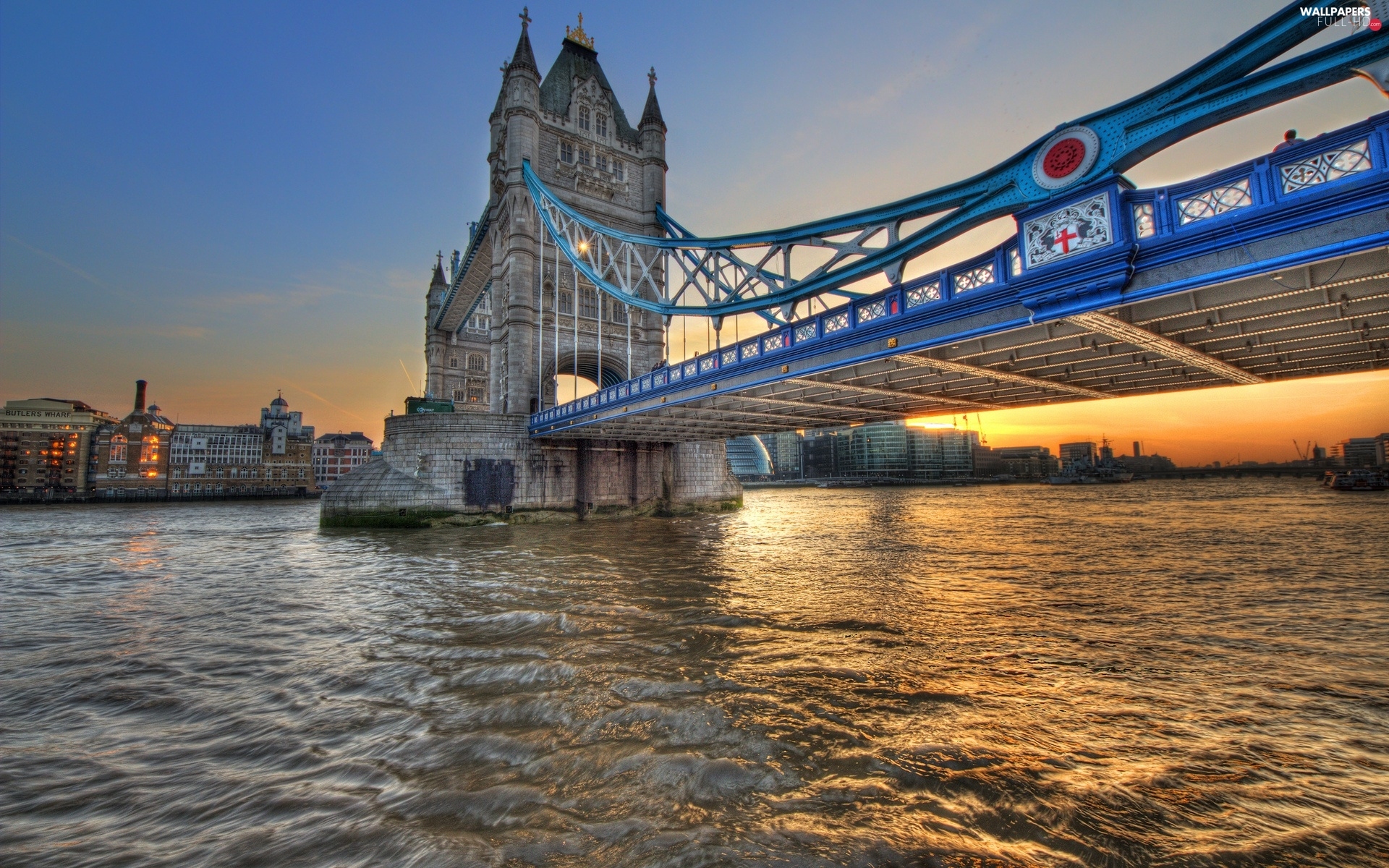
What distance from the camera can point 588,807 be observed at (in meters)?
3.29

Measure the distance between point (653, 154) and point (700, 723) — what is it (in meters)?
38.6

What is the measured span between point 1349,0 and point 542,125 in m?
36.2

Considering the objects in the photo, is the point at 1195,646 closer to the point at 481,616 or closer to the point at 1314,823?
the point at 1314,823

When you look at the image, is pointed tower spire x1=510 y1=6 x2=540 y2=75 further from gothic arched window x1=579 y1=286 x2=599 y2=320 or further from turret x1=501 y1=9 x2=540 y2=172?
gothic arched window x1=579 y1=286 x2=599 y2=320

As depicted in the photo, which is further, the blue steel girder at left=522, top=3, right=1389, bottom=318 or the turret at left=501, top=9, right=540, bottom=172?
the turret at left=501, top=9, right=540, bottom=172

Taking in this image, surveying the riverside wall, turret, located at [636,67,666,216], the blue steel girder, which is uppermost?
turret, located at [636,67,666,216]

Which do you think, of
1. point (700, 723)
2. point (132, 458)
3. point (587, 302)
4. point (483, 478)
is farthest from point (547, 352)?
point (132, 458)

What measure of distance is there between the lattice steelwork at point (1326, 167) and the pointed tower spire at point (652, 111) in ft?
120

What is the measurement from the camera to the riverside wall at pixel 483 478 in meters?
25.5

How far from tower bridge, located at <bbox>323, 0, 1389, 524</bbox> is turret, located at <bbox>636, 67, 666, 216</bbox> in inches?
144

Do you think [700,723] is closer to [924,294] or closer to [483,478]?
[924,294]

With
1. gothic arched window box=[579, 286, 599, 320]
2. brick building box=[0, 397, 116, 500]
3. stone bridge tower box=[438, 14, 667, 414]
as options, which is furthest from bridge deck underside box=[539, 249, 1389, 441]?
brick building box=[0, 397, 116, 500]

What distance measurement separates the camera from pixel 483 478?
26.6 meters

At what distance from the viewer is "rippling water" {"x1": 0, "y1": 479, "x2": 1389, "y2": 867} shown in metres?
3.02
